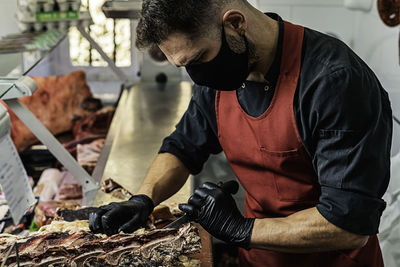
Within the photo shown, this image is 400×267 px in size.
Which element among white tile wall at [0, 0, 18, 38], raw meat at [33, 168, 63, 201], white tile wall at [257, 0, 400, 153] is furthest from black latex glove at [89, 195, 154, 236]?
white tile wall at [0, 0, 18, 38]

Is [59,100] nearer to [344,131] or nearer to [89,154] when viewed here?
[89,154]

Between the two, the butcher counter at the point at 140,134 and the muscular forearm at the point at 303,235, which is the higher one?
the muscular forearm at the point at 303,235

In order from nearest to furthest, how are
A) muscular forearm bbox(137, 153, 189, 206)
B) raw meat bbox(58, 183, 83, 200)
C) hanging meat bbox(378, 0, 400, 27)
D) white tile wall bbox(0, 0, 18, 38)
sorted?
muscular forearm bbox(137, 153, 189, 206)
raw meat bbox(58, 183, 83, 200)
hanging meat bbox(378, 0, 400, 27)
white tile wall bbox(0, 0, 18, 38)

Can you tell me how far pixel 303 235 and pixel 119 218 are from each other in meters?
0.67

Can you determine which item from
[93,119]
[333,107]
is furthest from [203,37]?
[93,119]

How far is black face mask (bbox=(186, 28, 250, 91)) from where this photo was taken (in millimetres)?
1778

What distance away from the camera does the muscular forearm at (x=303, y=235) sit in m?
1.76

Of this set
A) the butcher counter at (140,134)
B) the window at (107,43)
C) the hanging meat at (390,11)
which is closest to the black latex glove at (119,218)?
the butcher counter at (140,134)

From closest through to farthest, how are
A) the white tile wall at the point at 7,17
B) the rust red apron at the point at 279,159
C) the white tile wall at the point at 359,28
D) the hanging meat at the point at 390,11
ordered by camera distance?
the rust red apron at the point at 279,159 < the hanging meat at the point at 390,11 < the white tile wall at the point at 359,28 < the white tile wall at the point at 7,17

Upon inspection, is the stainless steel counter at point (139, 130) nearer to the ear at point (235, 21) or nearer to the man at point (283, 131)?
the man at point (283, 131)

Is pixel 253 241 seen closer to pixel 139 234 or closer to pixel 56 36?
pixel 139 234

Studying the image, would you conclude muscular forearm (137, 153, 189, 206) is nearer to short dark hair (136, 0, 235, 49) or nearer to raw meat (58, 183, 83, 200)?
short dark hair (136, 0, 235, 49)

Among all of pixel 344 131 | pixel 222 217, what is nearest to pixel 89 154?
pixel 222 217

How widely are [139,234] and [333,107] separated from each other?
31.4 inches
